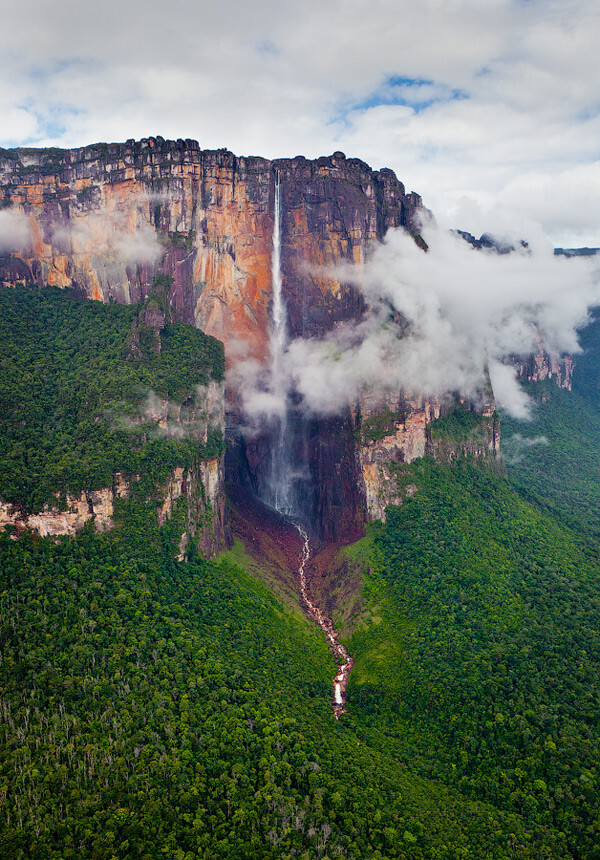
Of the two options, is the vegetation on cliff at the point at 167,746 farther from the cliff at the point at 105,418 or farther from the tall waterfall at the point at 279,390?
the tall waterfall at the point at 279,390

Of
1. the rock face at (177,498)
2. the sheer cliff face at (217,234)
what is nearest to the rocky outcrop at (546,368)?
the sheer cliff face at (217,234)

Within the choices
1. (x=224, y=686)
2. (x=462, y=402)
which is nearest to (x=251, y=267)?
(x=462, y=402)

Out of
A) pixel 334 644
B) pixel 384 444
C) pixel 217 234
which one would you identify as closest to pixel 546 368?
pixel 384 444

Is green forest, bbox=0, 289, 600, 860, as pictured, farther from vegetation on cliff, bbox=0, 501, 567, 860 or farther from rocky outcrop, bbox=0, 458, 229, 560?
rocky outcrop, bbox=0, 458, 229, 560

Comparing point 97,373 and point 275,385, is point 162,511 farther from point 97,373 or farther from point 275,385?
point 275,385

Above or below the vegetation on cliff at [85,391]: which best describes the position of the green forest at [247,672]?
below

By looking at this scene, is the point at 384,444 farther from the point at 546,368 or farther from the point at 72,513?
the point at 546,368

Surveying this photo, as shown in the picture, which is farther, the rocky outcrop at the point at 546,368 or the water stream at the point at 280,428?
the rocky outcrop at the point at 546,368
